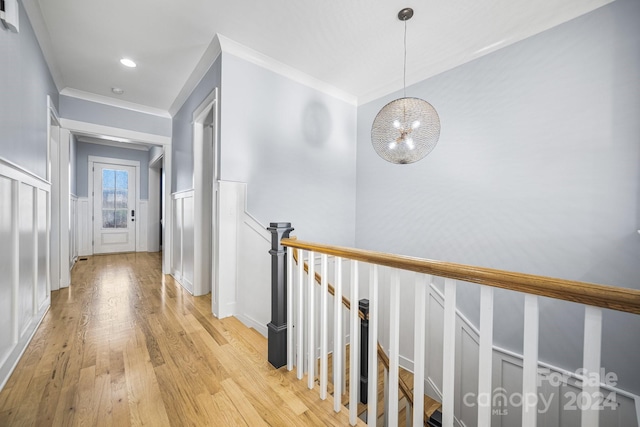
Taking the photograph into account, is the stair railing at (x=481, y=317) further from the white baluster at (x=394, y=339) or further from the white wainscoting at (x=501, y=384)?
the white wainscoting at (x=501, y=384)

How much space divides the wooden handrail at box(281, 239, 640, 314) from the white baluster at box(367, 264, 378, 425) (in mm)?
119

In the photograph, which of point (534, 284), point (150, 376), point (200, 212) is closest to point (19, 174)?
point (200, 212)

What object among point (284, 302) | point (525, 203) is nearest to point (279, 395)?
point (284, 302)

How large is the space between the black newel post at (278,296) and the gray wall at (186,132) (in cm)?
172

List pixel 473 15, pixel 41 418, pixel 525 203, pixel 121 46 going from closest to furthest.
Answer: pixel 41 418
pixel 473 15
pixel 525 203
pixel 121 46

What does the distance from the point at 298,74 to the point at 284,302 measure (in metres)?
2.55

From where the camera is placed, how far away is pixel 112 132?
3420 mm

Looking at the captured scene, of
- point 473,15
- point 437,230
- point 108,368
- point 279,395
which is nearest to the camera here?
point 279,395

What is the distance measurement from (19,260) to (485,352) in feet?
8.78

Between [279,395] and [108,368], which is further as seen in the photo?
[108,368]

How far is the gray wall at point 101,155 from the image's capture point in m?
5.16

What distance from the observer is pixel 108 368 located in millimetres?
1588

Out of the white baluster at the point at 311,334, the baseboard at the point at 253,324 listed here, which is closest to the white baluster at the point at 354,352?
the white baluster at the point at 311,334

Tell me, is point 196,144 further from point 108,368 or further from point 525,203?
point 525,203
